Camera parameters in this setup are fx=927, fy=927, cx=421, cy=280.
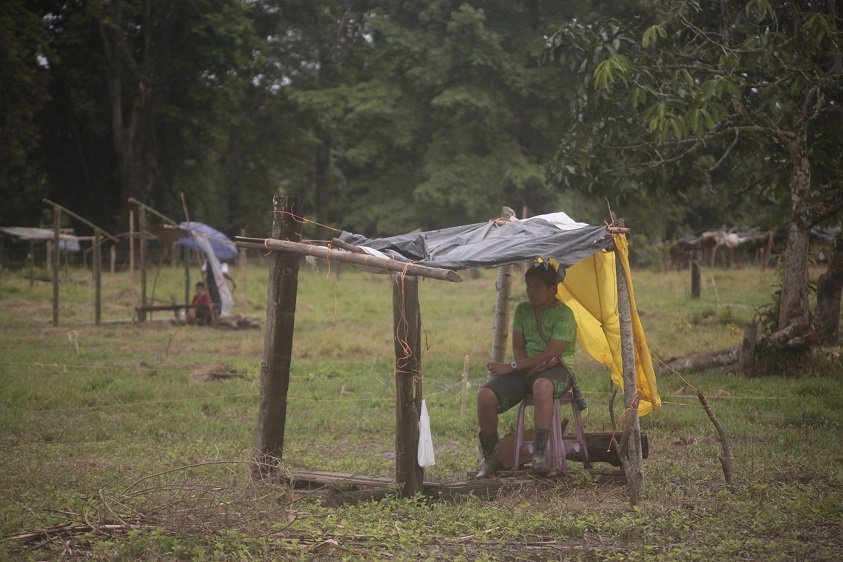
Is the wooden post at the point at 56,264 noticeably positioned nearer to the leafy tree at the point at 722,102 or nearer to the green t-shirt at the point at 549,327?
the leafy tree at the point at 722,102

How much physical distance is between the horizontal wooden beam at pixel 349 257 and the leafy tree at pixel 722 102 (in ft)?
13.3

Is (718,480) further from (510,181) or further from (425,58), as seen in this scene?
(425,58)

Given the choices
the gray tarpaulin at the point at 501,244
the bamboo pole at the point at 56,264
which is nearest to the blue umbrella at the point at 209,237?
the bamboo pole at the point at 56,264

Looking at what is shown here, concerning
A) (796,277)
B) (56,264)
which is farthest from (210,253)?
(796,277)

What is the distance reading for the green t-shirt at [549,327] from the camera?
7293 millimetres

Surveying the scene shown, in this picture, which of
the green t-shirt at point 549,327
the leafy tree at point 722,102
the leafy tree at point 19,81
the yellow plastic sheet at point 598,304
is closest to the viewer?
the green t-shirt at point 549,327

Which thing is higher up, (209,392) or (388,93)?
(388,93)

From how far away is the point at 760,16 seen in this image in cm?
909

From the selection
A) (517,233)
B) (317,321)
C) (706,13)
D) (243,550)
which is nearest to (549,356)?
(517,233)

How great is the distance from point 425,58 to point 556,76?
17.4ft

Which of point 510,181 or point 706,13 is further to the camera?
point 510,181

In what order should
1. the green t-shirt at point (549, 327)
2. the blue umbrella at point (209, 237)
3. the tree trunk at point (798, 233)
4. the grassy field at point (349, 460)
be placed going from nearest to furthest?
the grassy field at point (349, 460) → the green t-shirt at point (549, 327) → the tree trunk at point (798, 233) → the blue umbrella at point (209, 237)

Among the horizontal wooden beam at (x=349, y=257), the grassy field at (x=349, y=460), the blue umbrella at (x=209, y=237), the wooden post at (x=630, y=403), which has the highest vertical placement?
the blue umbrella at (x=209, y=237)

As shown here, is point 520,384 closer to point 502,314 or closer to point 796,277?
point 502,314
